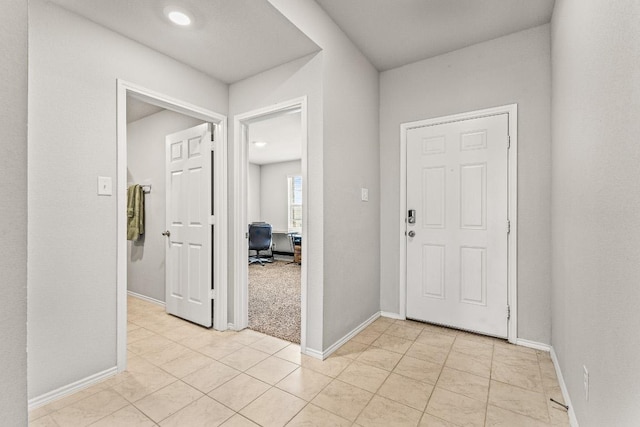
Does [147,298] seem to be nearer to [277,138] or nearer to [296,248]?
[277,138]

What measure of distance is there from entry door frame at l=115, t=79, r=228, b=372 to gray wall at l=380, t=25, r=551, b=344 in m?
1.94

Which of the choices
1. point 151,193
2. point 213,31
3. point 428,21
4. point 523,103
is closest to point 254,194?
point 151,193

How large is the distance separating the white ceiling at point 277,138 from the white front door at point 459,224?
5.52ft

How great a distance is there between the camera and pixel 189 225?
3027 millimetres

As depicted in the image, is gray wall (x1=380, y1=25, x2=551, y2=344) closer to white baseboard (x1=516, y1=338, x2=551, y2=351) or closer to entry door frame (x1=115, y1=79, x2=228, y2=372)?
white baseboard (x1=516, y1=338, x2=551, y2=351)

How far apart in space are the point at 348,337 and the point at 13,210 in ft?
7.68

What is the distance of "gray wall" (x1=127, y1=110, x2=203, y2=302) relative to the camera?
353 cm

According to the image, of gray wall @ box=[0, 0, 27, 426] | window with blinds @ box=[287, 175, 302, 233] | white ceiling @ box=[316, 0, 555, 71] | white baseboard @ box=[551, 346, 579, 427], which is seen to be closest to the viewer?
gray wall @ box=[0, 0, 27, 426]

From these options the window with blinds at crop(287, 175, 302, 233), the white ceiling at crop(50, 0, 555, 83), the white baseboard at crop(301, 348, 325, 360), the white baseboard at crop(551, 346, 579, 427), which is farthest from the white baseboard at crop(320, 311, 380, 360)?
the window with blinds at crop(287, 175, 302, 233)

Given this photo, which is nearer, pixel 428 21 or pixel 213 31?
pixel 213 31

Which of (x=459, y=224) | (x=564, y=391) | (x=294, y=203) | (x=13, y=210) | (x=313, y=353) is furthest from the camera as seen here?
(x=294, y=203)

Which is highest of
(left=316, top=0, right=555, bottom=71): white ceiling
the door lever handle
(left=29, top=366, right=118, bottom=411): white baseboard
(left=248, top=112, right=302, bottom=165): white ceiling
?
(left=316, top=0, right=555, bottom=71): white ceiling

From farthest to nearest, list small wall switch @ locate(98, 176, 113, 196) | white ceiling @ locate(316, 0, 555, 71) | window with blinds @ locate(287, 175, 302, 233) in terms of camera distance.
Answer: window with blinds @ locate(287, 175, 302, 233), white ceiling @ locate(316, 0, 555, 71), small wall switch @ locate(98, 176, 113, 196)

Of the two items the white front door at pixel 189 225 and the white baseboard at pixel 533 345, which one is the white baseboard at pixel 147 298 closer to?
the white front door at pixel 189 225
